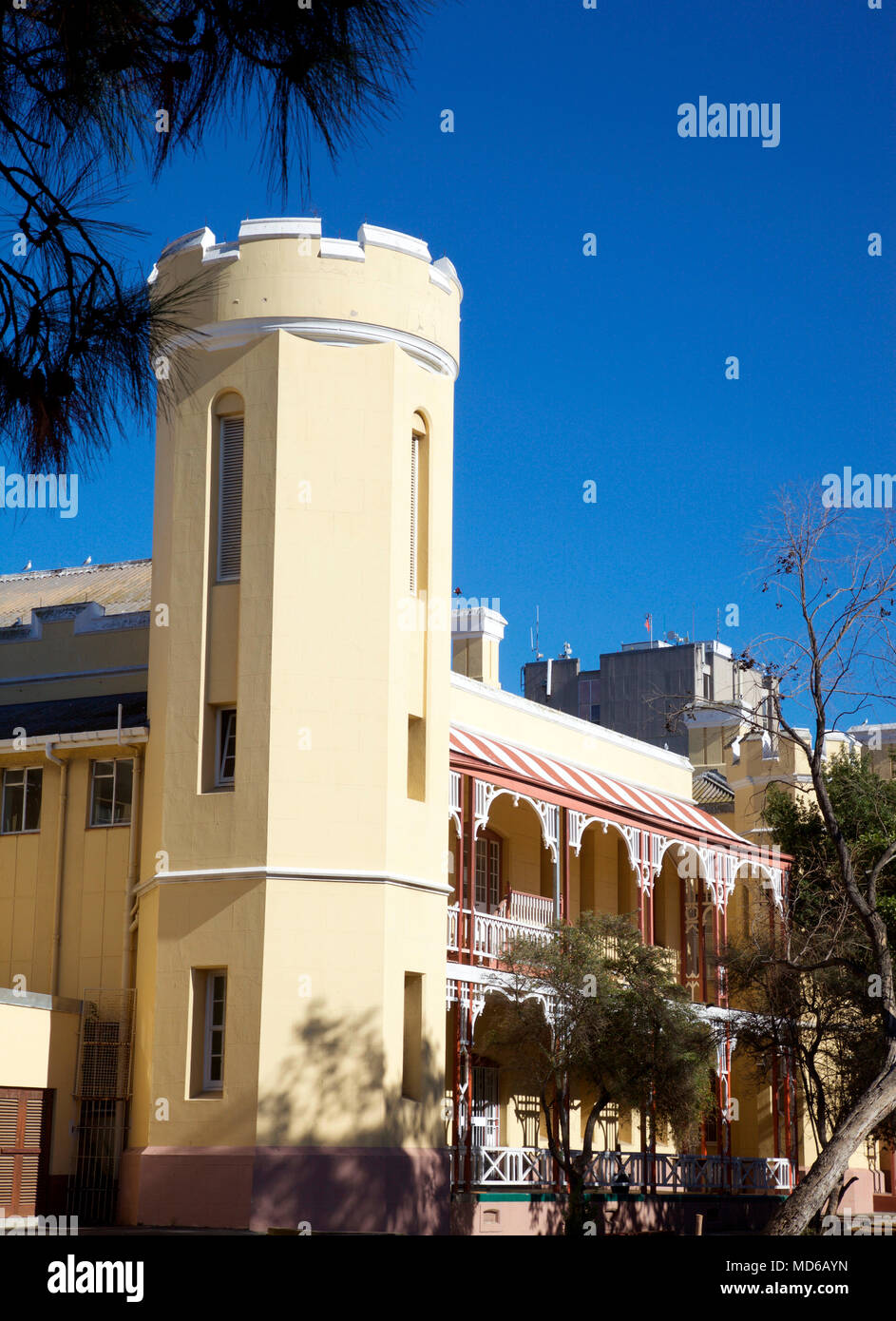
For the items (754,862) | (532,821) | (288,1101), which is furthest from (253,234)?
(754,862)

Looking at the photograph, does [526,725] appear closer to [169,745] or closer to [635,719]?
[169,745]

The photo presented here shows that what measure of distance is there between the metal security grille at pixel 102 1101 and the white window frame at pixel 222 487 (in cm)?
572

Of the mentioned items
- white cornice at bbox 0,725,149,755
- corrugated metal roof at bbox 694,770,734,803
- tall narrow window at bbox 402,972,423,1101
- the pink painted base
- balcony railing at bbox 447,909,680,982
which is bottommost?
the pink painted base

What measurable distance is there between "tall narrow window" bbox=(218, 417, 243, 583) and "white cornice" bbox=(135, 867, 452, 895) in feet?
12.8

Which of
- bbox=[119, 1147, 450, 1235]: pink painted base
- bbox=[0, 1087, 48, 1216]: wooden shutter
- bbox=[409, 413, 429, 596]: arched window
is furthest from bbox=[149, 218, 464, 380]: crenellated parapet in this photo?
bbox=[119, 1147, 450, 1235]: pink painted base

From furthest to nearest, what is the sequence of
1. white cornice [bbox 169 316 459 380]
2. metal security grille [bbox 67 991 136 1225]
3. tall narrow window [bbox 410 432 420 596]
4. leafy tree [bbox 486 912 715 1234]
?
tall narrow window [bbox 410 432 420 596] < leafy tree [bbox 486 912 715 1234] < white cornice [bbox 169 316 459 380] < metal security grille [bbox 67 991 136 1225]

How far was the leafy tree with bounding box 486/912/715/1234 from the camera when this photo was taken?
23.7 meters

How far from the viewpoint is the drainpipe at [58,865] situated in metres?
24.0

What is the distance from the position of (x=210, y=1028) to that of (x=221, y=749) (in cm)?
360

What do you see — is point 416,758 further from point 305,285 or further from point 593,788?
point 593,788

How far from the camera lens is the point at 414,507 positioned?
2420 centimetres

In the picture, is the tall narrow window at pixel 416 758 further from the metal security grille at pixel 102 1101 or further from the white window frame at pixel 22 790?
the white window frame at pixel 22 790

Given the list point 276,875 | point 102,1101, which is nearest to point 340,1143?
point 276,875

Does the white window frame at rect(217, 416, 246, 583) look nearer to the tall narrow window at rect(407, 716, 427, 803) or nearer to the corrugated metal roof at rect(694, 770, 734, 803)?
the tall narrow window at rect(407, 716, 427, 803)
